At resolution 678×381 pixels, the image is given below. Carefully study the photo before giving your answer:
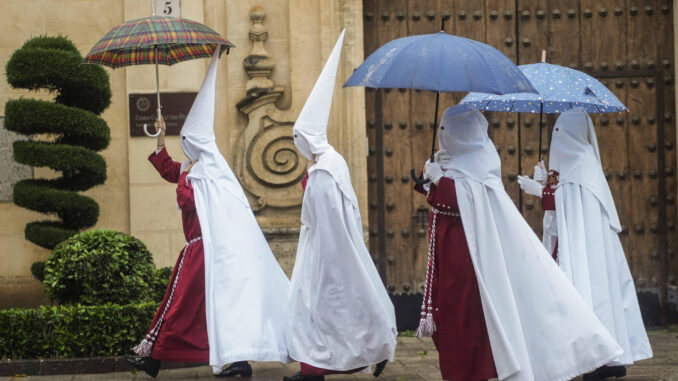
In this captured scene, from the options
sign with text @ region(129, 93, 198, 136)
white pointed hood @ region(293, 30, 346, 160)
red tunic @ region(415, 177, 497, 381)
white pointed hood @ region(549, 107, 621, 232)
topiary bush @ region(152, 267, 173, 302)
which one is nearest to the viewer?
red tunic @ region(415, 177, 497, 381)

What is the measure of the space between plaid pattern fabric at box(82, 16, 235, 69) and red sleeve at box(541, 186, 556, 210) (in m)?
2.39

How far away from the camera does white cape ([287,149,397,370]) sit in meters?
7.38

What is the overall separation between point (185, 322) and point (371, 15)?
13.9 feet

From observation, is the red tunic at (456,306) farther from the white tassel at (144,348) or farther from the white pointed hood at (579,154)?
the white tassel at (144,348)

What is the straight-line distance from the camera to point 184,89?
10617 mm

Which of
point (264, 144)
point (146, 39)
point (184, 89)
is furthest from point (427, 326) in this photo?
point (184, 89)

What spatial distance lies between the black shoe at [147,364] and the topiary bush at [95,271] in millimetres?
988

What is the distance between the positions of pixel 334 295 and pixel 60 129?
3053 mm

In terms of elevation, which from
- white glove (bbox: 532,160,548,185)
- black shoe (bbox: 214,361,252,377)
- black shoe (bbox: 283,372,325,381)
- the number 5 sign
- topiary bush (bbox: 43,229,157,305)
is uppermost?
the number 5 sign

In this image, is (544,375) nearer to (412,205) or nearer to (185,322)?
(185,322)

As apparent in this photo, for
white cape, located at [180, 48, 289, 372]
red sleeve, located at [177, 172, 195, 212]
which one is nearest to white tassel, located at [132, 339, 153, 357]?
white cape, located at [180, 48, 289, 372]

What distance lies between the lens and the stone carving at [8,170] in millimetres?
10570

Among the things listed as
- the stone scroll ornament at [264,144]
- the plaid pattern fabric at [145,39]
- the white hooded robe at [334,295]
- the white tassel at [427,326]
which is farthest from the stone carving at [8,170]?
the white tassel at [427,326]

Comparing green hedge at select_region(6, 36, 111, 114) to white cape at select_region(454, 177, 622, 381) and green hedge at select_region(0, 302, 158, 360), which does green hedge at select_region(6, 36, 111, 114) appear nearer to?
green hedge at select_region(0, 302, 158, 360)
